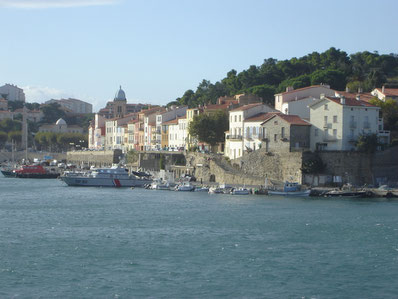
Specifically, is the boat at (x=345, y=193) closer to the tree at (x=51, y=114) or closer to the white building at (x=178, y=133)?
the white building at (x=178, y=133)

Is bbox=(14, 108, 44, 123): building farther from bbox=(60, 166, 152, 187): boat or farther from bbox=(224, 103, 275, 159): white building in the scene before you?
bbox=(224, 103, 275, 159): white building

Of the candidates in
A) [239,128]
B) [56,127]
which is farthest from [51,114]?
[239,128]

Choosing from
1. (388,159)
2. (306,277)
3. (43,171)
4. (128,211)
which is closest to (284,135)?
(388,159)

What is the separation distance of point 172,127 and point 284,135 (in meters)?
33.0

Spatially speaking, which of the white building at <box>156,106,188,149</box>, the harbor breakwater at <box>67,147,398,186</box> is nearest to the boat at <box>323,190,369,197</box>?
the harbor breakwater at <box>67,147,398,186</box>

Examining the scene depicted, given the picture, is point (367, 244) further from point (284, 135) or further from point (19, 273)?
point (284, 135)

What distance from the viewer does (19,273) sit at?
94.2 ft

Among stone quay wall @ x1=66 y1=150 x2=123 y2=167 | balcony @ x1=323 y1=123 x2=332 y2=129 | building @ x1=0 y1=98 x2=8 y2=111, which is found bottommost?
stone quay wall @ x1=66 y1=150 x2=123 y2=167

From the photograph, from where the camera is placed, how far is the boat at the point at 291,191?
186 feet

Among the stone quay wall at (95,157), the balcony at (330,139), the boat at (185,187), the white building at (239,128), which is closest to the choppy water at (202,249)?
the balcony at (330,139)

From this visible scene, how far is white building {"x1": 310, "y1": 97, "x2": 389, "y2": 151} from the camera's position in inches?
2295

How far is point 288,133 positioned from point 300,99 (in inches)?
401

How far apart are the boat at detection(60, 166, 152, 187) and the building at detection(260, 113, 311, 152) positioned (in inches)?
628

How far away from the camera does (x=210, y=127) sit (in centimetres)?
7438
